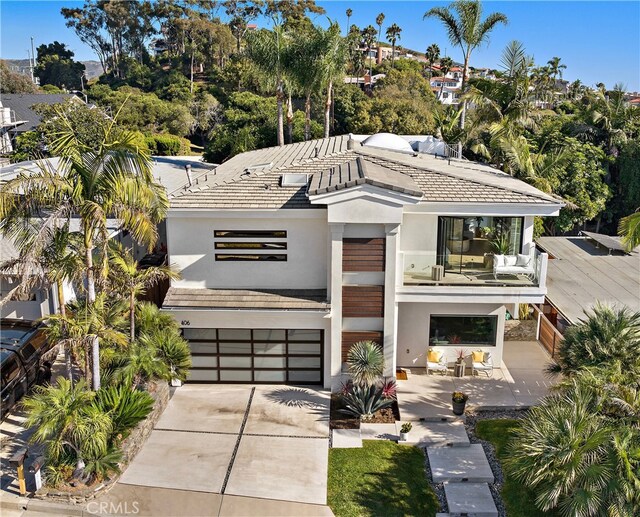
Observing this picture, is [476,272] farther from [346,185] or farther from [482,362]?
[346,185]

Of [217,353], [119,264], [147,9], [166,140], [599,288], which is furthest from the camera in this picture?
[147,9]

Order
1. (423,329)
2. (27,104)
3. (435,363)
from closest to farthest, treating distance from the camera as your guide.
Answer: (435,363) < (423,329) < (27,104)

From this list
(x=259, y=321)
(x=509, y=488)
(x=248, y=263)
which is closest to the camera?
(x=509, y=488)

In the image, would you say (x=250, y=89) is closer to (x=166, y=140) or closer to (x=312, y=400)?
(x=166, y=140)

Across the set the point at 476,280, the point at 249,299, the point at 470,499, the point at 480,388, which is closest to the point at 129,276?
the point at 249,299

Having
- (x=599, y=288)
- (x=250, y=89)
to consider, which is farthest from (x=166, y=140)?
(x=599, y=288)

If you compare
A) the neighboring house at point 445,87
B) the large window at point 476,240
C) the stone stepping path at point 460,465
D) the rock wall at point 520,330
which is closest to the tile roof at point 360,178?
the large window at point 476,240
